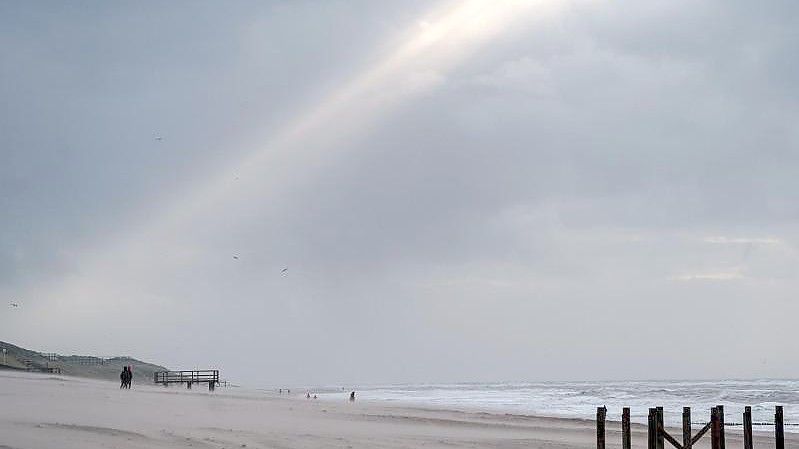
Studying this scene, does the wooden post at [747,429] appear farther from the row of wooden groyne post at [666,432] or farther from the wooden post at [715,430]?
the wooden post at [715,430]

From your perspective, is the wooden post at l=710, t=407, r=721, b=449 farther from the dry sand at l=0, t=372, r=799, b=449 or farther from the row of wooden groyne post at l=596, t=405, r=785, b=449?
the dry sand at l=0, t=372, r=799, b=449

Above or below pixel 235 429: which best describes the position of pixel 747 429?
above

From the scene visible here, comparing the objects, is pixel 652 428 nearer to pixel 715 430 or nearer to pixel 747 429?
pixel 715 430

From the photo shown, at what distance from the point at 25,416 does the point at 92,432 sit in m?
3.58

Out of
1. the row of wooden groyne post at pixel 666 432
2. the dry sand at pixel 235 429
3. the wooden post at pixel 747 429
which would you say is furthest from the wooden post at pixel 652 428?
the dry sand at pixel 235 429

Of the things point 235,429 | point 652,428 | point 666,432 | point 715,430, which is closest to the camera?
point 652,428

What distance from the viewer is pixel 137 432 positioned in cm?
1875

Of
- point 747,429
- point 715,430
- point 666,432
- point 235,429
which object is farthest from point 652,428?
point 235,429

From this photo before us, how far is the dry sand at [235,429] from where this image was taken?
17422mm

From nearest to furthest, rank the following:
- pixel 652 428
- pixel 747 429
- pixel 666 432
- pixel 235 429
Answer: pixel 652 428, pixel 235 429, pixel 666 432, pixel 747 429

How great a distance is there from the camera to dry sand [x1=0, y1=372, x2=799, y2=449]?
17422 millimetres

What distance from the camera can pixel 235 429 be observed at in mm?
22500

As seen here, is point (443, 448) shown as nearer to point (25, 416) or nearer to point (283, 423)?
point (283, 423)

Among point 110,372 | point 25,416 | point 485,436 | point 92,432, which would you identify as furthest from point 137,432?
point 110,372
